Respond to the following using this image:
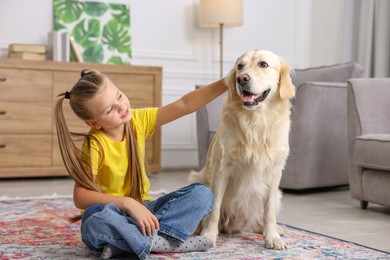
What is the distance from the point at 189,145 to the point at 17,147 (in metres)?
1.72

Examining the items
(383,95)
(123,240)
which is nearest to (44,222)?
(123,240)

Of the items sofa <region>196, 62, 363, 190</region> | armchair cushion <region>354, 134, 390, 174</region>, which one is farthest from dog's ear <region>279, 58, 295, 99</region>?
sofa <region>196, 62, 363, 190</region>

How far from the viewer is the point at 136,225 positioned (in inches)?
77.2

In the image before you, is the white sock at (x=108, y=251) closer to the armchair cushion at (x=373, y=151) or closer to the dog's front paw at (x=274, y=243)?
the dog's front paw at (x=274, y=243)

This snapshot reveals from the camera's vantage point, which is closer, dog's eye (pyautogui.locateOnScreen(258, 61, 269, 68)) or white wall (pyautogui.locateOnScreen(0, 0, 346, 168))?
dog's eye (pyautogui.locateOnScreen(258, 61, 269, 68))

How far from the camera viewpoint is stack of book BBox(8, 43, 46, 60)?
4.51m

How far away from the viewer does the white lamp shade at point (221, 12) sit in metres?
5.12

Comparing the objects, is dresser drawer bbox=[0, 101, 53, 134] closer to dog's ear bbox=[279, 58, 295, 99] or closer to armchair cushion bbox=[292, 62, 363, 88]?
armchair cushion bbox=[292, 62, 363, 88]

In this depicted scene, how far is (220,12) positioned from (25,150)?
2.02 m

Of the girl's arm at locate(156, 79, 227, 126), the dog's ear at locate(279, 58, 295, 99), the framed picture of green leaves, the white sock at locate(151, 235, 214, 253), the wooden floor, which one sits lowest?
the wooden floor

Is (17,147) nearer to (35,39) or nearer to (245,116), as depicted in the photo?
(35,39)

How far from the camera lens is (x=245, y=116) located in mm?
2295

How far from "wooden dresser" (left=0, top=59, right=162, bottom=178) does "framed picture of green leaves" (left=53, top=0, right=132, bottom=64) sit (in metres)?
0.50

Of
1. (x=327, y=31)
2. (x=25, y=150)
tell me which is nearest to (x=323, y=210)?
(x=25, y=150)
